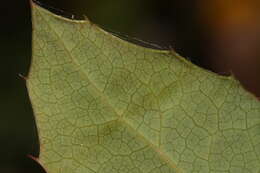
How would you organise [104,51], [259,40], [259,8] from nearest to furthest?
1. [104,51]
2. [259,8]
3. [259,40]

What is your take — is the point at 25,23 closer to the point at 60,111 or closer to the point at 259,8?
the point at 259,8

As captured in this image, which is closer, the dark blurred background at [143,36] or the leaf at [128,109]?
the leaf at [128,109]

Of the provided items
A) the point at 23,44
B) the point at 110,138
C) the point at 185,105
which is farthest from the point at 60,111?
the point at 23,44

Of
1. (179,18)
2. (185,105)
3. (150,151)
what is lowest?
(150,151)

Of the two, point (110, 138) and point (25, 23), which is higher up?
point (25, 23)

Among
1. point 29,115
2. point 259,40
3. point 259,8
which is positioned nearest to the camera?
point 29,115
